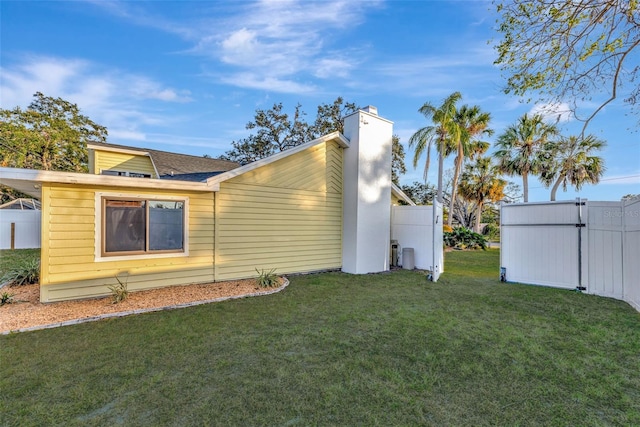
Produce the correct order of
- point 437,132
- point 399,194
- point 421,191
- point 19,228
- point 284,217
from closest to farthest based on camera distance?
point 284,217, point 399,194, point 19,228, point 437,132, point 421,191

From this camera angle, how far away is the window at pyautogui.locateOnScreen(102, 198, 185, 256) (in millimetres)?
5367

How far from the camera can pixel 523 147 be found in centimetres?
1706

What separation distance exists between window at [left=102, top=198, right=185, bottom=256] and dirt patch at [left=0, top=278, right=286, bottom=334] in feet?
2.94

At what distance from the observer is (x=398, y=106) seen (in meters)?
11.8

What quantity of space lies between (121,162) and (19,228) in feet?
21.4

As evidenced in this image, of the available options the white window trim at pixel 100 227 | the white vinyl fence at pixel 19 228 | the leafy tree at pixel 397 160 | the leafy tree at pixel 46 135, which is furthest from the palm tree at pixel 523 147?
the leafy tree at pixel 46 135

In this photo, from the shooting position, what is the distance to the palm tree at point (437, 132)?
14508mm

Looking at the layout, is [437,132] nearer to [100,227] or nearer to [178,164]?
[178,164]

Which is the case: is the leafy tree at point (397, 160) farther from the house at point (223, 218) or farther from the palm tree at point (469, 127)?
the house at point (223, 218)

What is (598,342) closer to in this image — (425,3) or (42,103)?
(425,3)

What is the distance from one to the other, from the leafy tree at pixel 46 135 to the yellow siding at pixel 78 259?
1828 cm

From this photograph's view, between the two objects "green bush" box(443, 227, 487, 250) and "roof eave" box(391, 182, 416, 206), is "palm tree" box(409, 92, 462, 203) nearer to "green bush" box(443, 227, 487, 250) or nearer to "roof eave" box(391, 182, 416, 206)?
"green bush" box(443, 227, 487, 250)

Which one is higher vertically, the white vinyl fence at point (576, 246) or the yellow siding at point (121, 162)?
the yellow siding at point (121, 162)

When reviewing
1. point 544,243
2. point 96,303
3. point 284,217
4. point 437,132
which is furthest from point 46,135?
point 544,243
